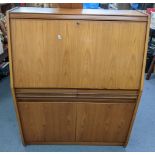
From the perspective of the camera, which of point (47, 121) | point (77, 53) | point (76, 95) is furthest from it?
point (47, 121)

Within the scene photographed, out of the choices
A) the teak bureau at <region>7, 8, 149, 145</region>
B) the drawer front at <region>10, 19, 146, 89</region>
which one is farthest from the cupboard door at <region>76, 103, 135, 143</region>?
the drawer front at <region>10, 19, 146, 89</region>

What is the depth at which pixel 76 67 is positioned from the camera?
1.36 metres

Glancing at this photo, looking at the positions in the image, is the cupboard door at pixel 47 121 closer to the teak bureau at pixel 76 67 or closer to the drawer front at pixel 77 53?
the teak bureau at pixel 76 67

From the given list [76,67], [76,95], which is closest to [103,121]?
[76,95]

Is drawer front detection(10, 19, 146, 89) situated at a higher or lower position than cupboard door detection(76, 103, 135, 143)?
higher

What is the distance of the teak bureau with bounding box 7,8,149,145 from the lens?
124cm

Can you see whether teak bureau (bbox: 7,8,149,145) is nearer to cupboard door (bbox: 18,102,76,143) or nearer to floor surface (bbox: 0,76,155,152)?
cupboard door (bbox: 18,102,76,143)

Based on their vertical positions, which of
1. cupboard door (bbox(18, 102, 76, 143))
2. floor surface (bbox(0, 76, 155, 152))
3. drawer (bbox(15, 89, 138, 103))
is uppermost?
drawer (bbox(15, 89, 138, 103))

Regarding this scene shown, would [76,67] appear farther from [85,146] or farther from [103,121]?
[85,146]

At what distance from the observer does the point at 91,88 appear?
4.66 feet

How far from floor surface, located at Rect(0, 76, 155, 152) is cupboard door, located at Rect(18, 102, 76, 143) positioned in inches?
3.2

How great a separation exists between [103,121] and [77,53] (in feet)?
2.00

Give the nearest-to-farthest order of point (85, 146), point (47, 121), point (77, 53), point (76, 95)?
point (77, 53) → point (76, 95) → point (47, 121) → point (85, 146)

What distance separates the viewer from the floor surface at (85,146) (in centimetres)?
177
